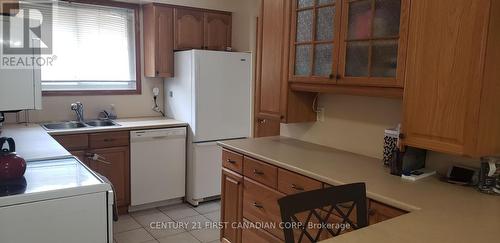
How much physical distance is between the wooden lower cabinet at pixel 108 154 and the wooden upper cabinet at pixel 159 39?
0.84 m

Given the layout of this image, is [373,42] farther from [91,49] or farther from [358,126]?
[91,49]

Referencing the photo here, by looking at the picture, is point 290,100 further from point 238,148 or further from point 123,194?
point 123,194

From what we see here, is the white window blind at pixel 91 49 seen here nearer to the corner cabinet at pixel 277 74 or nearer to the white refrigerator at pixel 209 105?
the white refrigerator at pixel 209 105

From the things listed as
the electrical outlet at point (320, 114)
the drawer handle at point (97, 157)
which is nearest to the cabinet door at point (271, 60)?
the electrical outlet at point (320, 114)

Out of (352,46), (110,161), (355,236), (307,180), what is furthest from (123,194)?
(355,236)

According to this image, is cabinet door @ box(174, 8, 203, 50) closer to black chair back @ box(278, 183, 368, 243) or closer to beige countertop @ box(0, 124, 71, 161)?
beige countertop @ box(0, 124, 71, 161)

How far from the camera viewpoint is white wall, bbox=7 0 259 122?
3.83 metres

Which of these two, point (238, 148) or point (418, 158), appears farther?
point (238, 148)

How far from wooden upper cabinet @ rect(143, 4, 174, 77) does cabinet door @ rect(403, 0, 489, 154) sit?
9.03ft

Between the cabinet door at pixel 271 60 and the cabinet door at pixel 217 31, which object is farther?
the cabinet door at pixel 217 31

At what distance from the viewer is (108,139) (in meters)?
3.58

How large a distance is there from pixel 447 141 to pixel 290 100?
119cm

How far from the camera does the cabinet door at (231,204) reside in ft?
9.16

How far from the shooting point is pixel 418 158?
7.14 ft
